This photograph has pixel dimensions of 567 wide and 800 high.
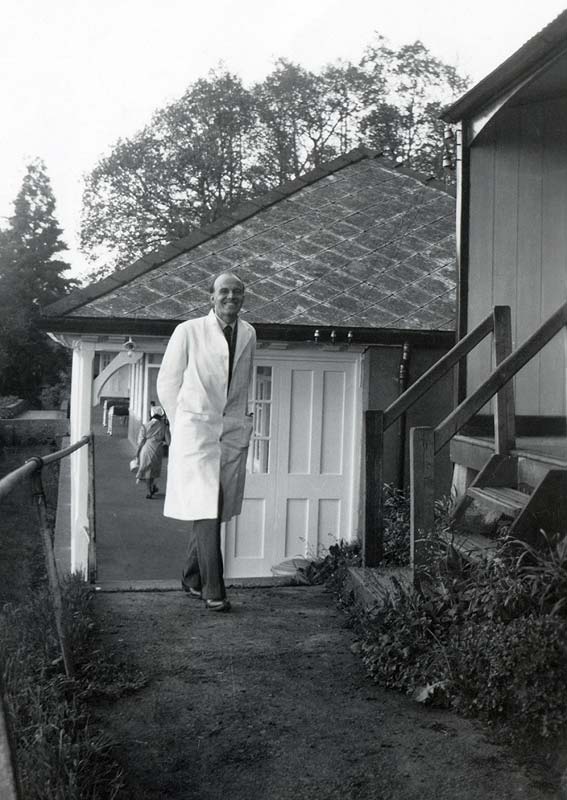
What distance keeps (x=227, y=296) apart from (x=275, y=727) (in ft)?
8.31

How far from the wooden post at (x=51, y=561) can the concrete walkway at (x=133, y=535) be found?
6.70 feet

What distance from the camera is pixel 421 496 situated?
491 centimetres

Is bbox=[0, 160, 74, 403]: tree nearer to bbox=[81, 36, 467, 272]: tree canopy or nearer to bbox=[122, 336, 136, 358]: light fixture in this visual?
bbox=[81, 36, 467, 272]: tree canopy

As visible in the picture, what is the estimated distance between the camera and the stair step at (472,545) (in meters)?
4.59

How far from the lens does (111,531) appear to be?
14688 mm

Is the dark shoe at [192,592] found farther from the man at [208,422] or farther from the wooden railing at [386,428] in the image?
the wooden railing at [386,428]

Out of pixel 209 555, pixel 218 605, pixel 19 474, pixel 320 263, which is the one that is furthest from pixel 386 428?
pixel 320 263

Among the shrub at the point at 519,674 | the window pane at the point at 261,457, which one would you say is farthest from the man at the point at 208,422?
the window pane at the point at 261,457

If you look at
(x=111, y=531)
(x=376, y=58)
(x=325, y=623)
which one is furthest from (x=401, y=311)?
(x=376, y=58)

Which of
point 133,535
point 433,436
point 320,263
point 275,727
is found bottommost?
point 133,535

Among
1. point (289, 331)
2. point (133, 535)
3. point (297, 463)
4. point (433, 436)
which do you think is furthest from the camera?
point (133, 535)

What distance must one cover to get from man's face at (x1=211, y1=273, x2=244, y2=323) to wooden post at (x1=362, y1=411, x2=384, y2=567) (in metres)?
1.01

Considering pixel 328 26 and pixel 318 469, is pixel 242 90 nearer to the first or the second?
pixel 328 26

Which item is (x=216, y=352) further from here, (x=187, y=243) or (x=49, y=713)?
(x=187, y=243)
